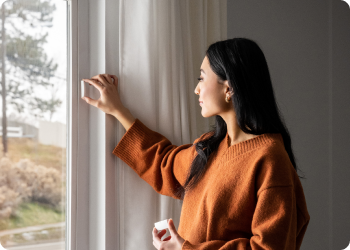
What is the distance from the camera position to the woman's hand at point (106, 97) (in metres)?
1.23

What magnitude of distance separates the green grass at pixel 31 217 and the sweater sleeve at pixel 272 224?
587mm

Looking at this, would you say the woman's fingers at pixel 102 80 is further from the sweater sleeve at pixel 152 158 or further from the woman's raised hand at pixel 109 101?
the sweater sleeve at pixel 152 158

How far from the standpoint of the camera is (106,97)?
1.23 metres

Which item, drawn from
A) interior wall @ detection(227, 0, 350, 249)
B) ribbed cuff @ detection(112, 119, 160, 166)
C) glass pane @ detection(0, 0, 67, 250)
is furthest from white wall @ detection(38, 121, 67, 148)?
interior wall @ detection(227, 0, 350, 249)

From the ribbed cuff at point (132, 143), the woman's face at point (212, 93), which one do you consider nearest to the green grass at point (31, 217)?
the ribbed cuff at point (132, 143)

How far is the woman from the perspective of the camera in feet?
3.20

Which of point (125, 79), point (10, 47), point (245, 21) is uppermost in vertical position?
point (245, 21)

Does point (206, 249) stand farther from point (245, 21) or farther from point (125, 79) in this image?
point (245, 21)

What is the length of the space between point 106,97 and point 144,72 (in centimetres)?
19

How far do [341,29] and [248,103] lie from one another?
1478 mm

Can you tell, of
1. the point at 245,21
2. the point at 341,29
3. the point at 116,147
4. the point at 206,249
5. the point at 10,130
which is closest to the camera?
the point at 206,249

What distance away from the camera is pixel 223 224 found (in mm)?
1054

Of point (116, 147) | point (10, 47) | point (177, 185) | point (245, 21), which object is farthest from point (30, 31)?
point (245, 21)

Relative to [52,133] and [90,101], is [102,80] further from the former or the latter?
[52,133]
